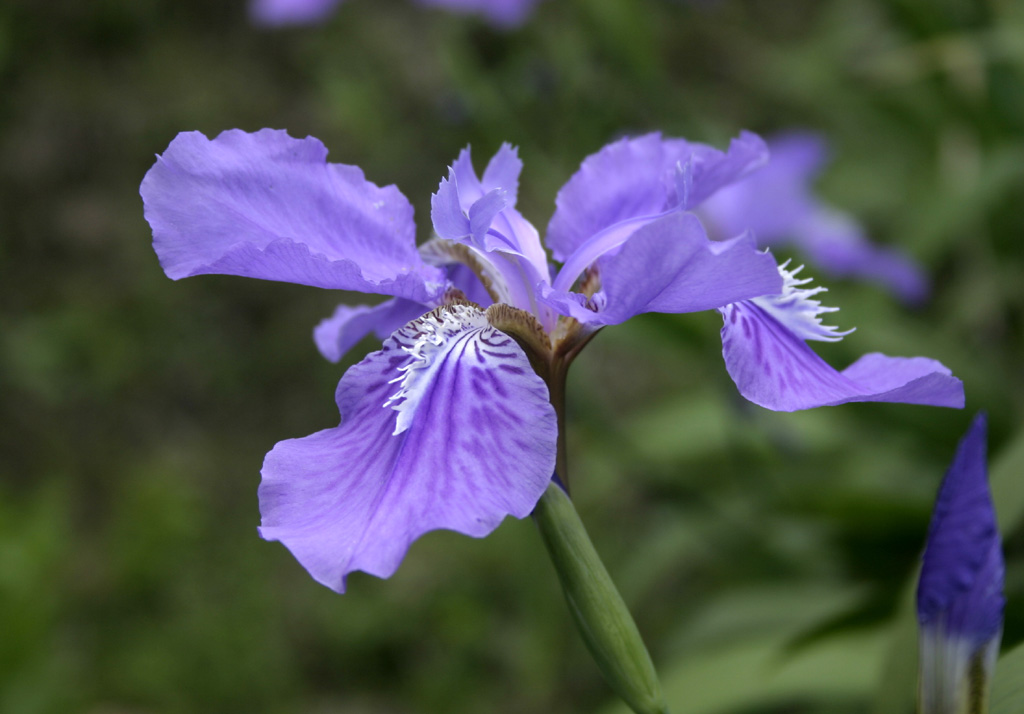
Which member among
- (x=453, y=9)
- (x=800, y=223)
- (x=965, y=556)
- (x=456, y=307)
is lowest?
(x=965, y=556)

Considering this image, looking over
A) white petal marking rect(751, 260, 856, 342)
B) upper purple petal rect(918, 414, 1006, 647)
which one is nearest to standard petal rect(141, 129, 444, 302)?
white petal marking rect(751, 260, 856, 342)

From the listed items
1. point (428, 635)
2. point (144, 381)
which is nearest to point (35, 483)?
point (144, 381)

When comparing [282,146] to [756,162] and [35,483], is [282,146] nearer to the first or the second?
[756,162]

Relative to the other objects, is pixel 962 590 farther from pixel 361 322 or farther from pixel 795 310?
pixel 361 322

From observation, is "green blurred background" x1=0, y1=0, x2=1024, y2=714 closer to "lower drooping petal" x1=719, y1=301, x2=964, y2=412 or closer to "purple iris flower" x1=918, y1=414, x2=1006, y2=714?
"purple iris flower" x1=918, y1=414, x2=1006, y2=714

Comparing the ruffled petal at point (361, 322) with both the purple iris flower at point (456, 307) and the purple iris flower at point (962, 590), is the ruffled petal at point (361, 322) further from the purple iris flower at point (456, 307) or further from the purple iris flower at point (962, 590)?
the purple iris flower at point (962, 590)

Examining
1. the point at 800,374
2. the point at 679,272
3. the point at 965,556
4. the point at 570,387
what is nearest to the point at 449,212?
the point at 679,272
